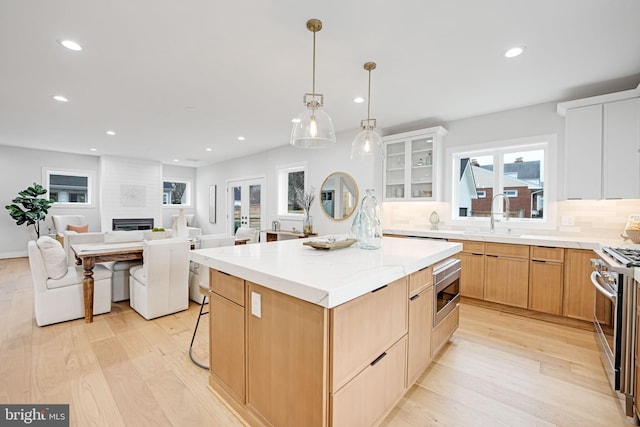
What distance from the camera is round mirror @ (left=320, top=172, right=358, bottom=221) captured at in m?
4.95

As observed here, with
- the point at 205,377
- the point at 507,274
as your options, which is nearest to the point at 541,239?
the point at 507,274

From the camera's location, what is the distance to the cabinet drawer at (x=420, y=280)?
6.00 feet

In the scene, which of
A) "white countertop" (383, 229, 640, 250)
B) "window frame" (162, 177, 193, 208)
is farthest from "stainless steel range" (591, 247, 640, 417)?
"window frame" (162, 177, 193, 208)

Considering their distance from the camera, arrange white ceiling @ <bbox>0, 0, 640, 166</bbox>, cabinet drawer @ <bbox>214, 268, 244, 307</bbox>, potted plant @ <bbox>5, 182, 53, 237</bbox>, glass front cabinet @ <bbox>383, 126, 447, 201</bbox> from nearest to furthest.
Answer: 1. cabinet drawer @ <bbox>214, 268, 244, 307</bbox>
2. white ceiling @ <bbox>0, 0, 640, 166</bbox>
3. glass front cabinet @ <bbox>383, 126, 447, 201</bbox>
4. potted plant @ <bbox>5, 182, 53, 237</bbox>

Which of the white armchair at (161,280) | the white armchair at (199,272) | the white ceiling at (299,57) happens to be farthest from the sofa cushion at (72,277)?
the white ceiling at (299,57)

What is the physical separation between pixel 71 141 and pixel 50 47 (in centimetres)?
452

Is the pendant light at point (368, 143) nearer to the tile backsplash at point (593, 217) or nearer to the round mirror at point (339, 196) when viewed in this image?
the round mirror at point (339, 196)

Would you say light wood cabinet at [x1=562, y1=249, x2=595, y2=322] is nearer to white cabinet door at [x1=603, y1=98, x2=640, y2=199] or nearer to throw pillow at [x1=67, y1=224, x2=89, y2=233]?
white cabinet door at [x1=603, y1=98, x2=640, y2=199]

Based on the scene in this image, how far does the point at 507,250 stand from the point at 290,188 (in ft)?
14.1

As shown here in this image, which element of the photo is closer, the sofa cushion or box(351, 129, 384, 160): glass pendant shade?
box(351, 129, 384, 160): glass pendant shade

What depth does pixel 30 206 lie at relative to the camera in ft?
20.8

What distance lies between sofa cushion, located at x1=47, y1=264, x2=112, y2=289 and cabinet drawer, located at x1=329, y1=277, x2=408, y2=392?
3273 mm

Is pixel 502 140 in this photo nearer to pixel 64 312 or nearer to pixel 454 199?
pixel 454 199

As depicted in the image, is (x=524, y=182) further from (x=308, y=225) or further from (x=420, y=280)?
(x=308, y=225)
